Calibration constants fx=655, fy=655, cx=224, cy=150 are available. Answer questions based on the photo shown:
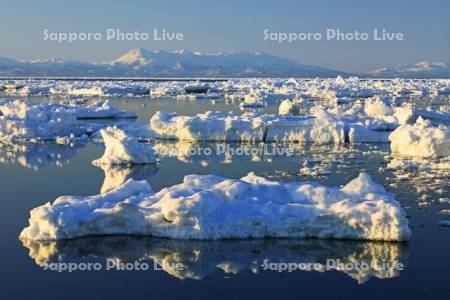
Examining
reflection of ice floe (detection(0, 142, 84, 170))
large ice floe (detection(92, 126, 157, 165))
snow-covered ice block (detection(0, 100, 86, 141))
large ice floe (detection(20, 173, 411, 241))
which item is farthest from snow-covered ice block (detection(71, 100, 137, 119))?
large ice floe (detection(20, 173, 411, 241))

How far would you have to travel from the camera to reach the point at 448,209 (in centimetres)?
1125

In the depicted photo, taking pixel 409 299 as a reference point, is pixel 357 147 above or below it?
above

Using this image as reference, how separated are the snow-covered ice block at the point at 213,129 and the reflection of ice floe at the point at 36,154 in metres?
3.14

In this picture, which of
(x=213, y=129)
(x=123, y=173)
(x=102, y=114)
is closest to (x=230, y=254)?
(x=123, y=173)

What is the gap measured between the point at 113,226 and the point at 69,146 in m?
11.7

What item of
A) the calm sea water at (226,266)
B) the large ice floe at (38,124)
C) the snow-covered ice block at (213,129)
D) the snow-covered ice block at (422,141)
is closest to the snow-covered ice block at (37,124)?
the large ice floe at (38,124)

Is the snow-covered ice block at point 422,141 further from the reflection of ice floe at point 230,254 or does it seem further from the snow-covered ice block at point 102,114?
the snow-covered ice block at point 102,114

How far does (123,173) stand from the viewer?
15391 millimetres

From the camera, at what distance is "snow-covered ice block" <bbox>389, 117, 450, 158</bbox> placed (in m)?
17.4

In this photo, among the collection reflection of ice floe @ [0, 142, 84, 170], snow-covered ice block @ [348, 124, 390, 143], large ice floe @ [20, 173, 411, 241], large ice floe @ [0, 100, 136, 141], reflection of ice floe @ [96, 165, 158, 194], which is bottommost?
large ice floe @ [20, 173, 411, 241]

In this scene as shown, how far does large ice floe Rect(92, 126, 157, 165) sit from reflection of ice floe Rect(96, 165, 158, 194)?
0.32 m

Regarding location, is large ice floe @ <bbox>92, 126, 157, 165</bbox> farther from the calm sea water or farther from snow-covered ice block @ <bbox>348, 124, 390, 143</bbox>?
snow-covered ice block @ <bbox>348, 124, 390, 143</bbox>

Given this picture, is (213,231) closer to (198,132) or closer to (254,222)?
(254,222)

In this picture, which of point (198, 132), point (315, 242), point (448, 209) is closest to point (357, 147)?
point (198, 132)
